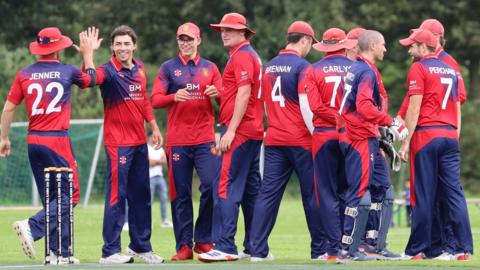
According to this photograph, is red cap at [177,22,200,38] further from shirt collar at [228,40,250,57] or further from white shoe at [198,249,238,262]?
white shoe at [198,249,238,262]

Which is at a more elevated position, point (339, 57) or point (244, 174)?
point (339, 57)

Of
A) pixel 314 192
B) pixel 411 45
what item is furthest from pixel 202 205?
pixel 411 45

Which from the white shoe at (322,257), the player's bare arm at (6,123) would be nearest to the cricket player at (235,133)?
the white shoe at (322,257)

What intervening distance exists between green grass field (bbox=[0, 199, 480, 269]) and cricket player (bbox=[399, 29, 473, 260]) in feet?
2.14

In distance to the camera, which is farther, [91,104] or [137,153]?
[91,104]

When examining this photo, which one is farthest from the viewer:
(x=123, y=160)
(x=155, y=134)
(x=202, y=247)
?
(x=202, y=247)

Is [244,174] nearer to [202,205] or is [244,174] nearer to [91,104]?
[202,205]

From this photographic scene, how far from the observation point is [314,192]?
15.3 m

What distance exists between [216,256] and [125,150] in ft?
5.11

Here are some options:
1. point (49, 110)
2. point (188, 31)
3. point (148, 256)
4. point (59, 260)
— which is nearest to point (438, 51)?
point (188, 31)

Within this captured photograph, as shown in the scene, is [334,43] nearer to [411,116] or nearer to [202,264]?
[411,116]

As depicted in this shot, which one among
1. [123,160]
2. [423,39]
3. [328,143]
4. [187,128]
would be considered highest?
[423,39]

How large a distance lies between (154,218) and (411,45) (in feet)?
50.2

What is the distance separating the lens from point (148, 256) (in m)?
15.5
